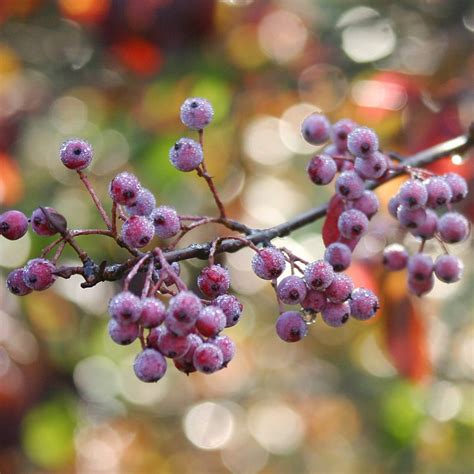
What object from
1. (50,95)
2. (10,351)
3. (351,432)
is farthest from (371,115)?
(351,432)

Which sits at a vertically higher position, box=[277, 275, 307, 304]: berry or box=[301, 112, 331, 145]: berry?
box=[277, 275, 307, 304]: berry

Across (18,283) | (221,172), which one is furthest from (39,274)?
(221,172)

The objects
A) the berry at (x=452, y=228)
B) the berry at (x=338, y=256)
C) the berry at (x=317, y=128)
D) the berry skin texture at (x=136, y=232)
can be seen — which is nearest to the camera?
the berry skin texture at (x=136, y=232)

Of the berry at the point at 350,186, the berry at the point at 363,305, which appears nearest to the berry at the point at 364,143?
the berry at the point at 350,186

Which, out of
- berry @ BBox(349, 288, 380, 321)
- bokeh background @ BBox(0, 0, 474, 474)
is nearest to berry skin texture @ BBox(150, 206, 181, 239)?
berry @ BBox(349, 288, 380, 321)

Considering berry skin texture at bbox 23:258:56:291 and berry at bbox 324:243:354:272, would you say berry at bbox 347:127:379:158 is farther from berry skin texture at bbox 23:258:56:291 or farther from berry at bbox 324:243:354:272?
berry skin texture at bbox 23:258:56:291

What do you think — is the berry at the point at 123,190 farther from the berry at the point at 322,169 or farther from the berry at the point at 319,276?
the berry at the point at 322,169
